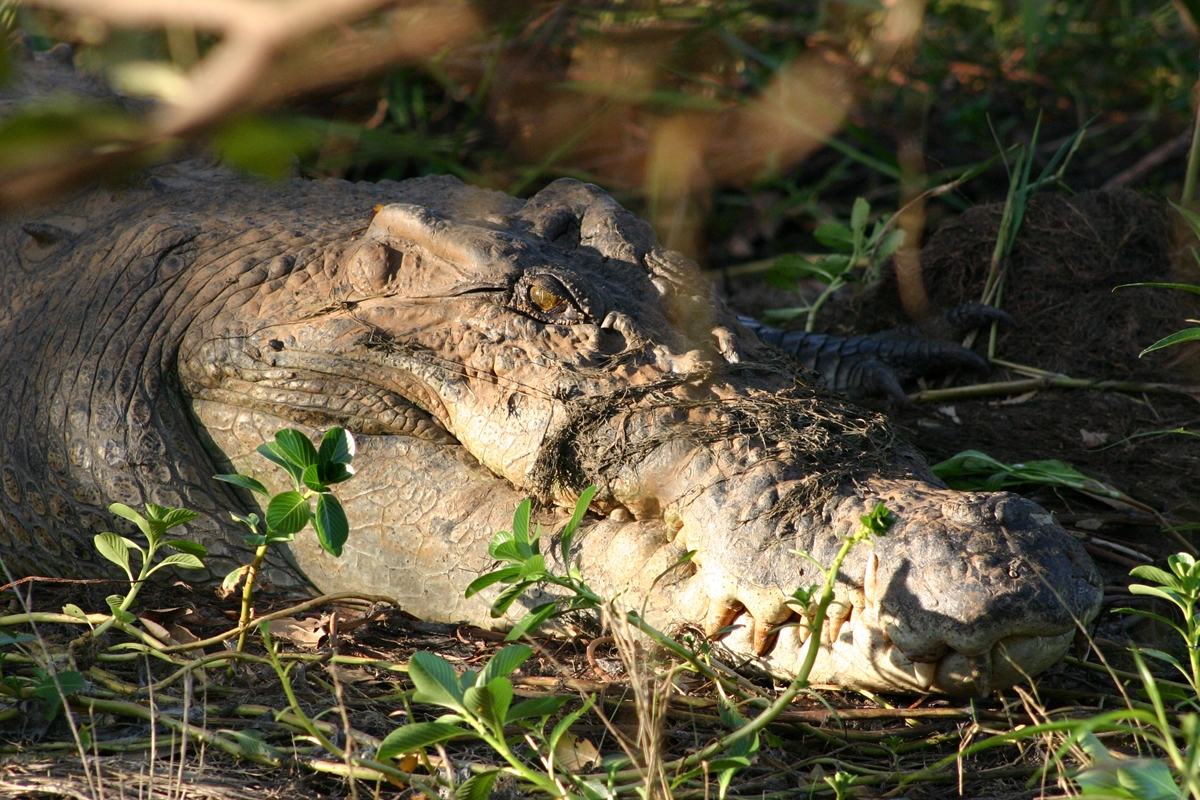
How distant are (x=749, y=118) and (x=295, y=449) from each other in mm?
4199

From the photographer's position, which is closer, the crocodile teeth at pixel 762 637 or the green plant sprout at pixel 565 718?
the green plant sprout at pixel 565 718

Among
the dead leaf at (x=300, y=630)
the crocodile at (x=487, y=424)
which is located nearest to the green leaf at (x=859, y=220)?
the crocodile at (x=487, y=424)

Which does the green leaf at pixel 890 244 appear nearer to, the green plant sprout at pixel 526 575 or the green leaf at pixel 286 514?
the green plant sprout at pixel 526 575

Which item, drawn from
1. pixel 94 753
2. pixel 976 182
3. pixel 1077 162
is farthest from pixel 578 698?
pixel 1077 162

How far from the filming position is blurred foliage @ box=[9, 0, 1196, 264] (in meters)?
5.11

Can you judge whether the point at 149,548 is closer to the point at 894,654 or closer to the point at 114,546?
the point at 114,546

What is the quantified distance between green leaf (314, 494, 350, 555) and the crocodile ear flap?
1002 mm

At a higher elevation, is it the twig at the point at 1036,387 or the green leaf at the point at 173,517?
the green leaf at the point at 173,517

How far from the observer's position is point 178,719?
1888 millimetres

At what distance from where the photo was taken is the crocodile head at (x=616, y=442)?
180 cm

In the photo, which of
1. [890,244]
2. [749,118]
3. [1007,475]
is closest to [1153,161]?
[749,118]

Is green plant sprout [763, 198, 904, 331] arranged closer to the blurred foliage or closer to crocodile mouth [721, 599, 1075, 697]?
the blurred foliage

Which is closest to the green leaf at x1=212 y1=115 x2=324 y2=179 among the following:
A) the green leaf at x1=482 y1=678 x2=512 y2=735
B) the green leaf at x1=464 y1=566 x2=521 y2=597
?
the green leaf at x1=482 y1=678 x2=512 y2=735

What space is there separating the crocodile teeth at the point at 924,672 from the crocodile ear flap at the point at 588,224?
126 cm
